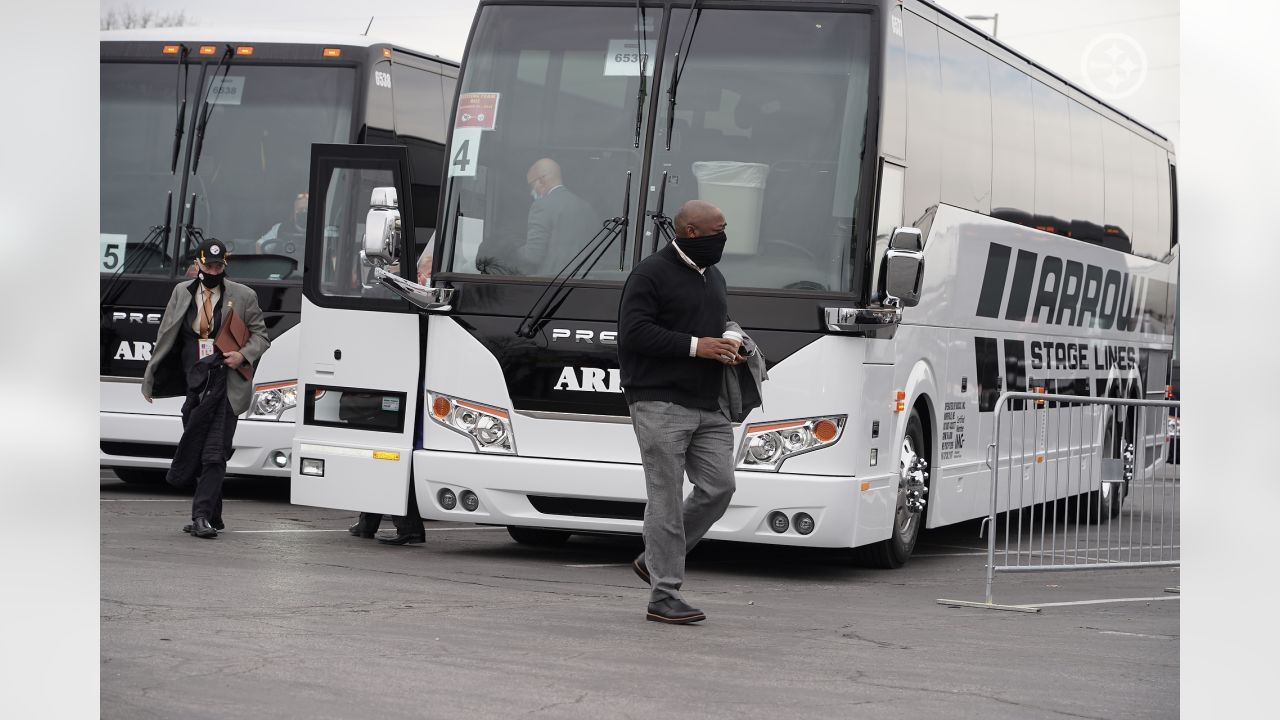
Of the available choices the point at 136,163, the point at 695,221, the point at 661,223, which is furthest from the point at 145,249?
the point at 695,221

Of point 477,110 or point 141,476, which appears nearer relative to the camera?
point 477,110

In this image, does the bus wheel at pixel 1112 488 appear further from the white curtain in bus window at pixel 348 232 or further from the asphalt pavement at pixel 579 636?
the white curtain in bus window at pixel 348 232

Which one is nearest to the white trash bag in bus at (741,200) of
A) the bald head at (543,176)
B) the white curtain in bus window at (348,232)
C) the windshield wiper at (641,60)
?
the windshield wiper at (641,60)

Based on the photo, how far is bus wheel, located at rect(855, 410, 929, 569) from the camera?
11125 millimetres

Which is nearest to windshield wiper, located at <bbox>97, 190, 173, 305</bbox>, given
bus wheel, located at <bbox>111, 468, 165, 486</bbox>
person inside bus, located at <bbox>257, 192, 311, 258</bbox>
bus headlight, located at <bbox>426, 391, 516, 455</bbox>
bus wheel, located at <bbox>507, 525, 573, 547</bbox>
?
person inside bus, located at <bbox>257, 192, 311, 258</bbox>

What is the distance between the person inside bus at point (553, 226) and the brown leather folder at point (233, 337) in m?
2.06

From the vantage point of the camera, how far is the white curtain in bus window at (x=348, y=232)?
11.0 m

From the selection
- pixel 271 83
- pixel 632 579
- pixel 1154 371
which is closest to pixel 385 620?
pixel 632 579

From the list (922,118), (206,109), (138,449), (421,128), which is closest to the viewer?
(922,118)

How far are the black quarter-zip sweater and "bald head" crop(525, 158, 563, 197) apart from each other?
2.26m

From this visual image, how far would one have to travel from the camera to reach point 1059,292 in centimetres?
1492

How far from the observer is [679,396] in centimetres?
813

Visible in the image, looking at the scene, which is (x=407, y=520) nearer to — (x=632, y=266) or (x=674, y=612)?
(x=632, y=266)

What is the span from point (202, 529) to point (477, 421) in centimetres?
207
